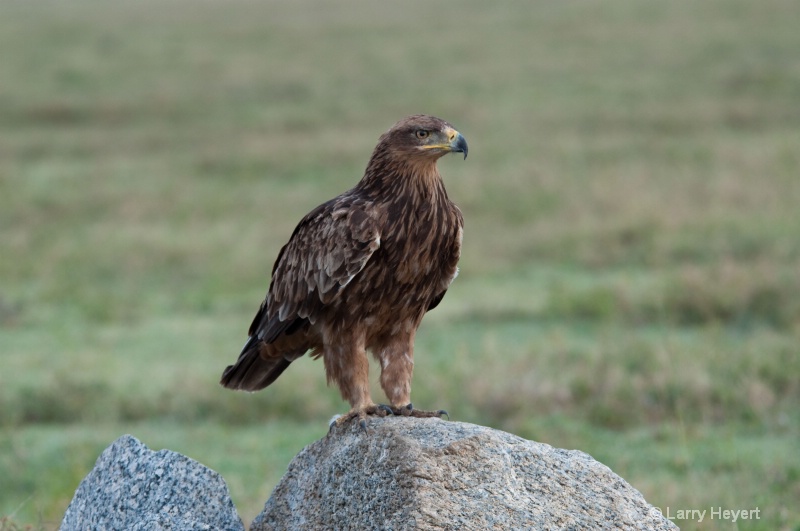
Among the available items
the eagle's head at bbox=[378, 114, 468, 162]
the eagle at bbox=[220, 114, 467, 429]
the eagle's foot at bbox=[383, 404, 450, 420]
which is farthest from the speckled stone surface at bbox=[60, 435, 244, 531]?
the eagle's head at bbox=[378, 114, 468, 162]

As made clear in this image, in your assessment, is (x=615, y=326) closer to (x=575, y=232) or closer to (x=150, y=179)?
(x=575, y=232)

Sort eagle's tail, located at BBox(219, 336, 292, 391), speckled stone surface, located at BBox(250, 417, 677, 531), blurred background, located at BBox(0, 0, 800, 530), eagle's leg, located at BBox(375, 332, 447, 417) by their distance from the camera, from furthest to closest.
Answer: blurred background, located at BBox(0, 0, 800, 530) < eagle's tail, located at BBox(219, 336, 292, 391) < eagle's leg, located at BBox(375, 332, 447, 417) < speckled stone surface, located at BBox(250, 417, 677, 531)

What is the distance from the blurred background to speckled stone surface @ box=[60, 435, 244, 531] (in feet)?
3.82

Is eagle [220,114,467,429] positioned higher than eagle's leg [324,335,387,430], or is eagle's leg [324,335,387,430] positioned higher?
eagle [220,114,467,429]

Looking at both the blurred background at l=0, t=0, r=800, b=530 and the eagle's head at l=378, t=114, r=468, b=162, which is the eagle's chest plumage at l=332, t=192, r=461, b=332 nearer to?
the eagle's head at l=378, t=114, r=468, b=162

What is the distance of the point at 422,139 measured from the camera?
4758mm

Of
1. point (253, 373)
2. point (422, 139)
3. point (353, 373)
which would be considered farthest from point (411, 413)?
point (422, 139)

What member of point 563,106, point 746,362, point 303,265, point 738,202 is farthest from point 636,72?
point 303,265

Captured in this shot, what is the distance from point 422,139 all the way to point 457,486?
1503 millimetres

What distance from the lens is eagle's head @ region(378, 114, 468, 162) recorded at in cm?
470

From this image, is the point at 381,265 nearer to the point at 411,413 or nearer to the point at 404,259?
the point at 404,259

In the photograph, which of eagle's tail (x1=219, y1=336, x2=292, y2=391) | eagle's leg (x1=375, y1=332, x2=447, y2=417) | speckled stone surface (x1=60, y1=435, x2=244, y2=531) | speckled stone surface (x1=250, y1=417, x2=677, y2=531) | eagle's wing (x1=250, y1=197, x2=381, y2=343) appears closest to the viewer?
speckled stone surface (x1=250, y1=417, x2=677, y2=531)

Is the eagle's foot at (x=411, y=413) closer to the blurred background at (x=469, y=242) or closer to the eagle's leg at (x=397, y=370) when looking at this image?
the eagle's leg at (x=397, y=370)

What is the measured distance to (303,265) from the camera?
16.1 feet
